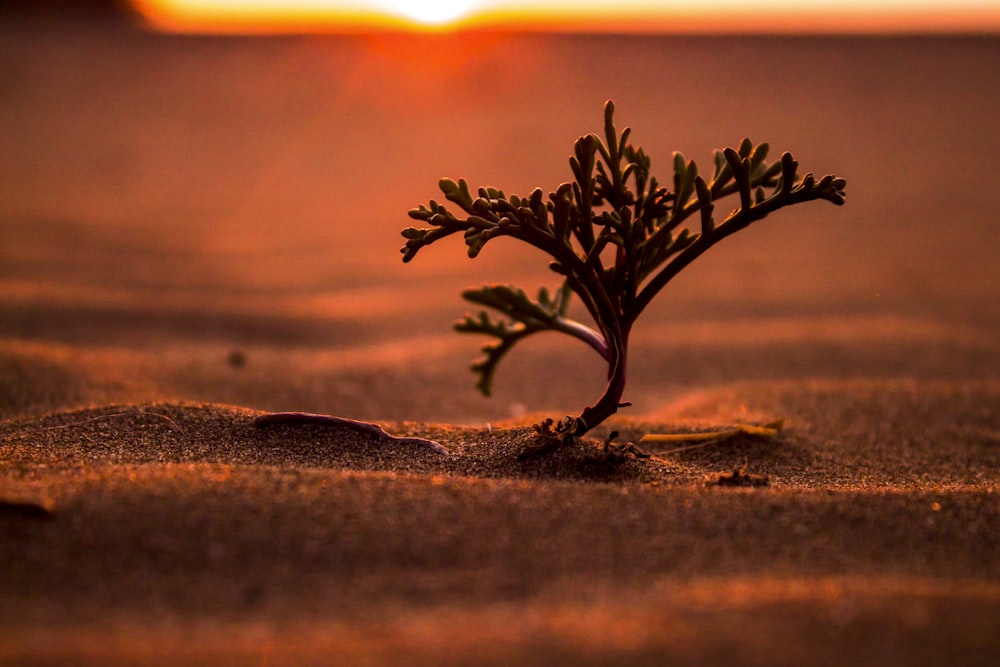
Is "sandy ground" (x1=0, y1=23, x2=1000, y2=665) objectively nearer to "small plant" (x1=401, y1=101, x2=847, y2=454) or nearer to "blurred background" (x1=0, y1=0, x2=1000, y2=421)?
"blurred background" (x1=0, y1=0, x2=1000, y2=421)

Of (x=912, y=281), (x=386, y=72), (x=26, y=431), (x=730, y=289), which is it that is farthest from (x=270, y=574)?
(x=386, y=72)

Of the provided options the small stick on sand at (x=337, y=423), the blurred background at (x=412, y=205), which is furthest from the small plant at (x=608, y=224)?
the blurred background at (x=412, y=205)

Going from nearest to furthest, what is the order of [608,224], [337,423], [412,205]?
[608,224] → [337,423] → [412,205]

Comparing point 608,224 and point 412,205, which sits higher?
point 412,205

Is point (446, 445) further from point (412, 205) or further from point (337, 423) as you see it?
point (412, 205)

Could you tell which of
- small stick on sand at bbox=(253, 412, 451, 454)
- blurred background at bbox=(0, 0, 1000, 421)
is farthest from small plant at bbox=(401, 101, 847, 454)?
blurred background at bbox=(0, 0, 1000, 421)

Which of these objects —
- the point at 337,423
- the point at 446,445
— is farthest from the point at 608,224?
the point at 337,423

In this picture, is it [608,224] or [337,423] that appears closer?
[608,224]

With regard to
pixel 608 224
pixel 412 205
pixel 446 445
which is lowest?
pixel 446 445
